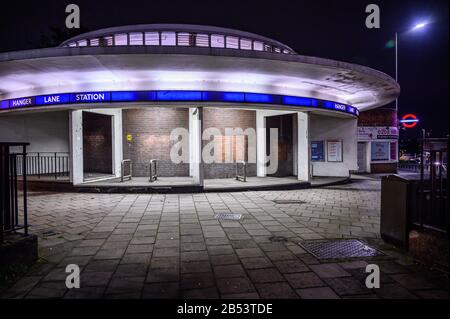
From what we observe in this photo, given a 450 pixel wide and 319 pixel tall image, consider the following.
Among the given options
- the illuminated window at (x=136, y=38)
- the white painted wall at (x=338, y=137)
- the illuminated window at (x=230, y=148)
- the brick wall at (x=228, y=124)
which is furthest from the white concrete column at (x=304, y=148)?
the illuminated window at (x=136, y=38)

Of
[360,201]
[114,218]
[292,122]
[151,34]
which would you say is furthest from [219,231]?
[151,34]

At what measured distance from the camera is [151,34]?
1473 cm

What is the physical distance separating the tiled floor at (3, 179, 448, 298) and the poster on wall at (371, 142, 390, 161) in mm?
13324

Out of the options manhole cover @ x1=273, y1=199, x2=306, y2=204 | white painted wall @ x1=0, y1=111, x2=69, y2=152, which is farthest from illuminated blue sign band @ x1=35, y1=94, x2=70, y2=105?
manhole cover @ x1=273, y1=199, x2=306, y2=204

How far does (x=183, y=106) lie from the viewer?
35.3 feet

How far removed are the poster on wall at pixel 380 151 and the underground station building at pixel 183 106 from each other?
5.33 meters

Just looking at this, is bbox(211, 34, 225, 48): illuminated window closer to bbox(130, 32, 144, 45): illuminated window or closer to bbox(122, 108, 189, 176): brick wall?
bbox(130, 32, 144, 45): illuminated window

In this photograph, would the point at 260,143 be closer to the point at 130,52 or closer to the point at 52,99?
the point at 130,52

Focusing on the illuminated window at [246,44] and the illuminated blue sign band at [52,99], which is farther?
the illuminated window at [246,44]

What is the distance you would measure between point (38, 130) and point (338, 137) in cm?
1503

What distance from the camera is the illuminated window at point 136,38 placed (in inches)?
578

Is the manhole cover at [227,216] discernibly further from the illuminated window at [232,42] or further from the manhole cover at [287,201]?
the illuminated window at [232,42]
